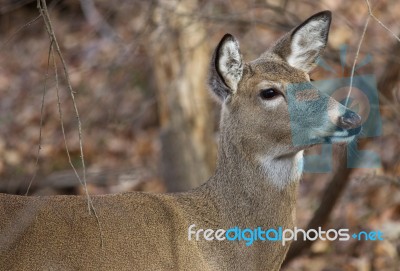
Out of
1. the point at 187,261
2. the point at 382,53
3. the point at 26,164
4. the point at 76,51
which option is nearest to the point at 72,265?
the point at 187,261

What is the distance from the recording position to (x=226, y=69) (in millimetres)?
5285

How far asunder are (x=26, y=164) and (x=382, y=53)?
5802mm

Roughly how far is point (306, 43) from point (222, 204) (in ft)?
4.18

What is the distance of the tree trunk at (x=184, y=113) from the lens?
9523 millimetres

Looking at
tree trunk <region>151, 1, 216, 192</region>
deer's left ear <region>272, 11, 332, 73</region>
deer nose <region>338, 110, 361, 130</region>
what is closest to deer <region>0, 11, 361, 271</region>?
deer nose <region>338, 110, 361, 130</region>

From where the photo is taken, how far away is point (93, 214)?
4.78 m

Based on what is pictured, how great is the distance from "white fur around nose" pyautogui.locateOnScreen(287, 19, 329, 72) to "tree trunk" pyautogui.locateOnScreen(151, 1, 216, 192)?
3779mm

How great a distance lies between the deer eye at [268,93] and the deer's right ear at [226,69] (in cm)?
21

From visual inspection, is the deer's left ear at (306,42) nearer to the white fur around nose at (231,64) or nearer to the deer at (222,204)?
the deer at (222,204)

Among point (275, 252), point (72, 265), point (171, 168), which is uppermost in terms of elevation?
point (72, 265)

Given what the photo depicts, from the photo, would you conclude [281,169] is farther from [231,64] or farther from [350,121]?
[231,64]

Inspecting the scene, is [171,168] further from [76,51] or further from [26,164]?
[76,51]

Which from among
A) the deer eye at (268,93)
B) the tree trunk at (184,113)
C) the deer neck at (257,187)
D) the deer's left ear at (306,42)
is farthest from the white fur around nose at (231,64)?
the tree trunk at (184,113)

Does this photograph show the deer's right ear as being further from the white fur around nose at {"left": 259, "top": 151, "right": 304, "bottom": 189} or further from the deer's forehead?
the white fur around nose at {"left": 259, "top": 151, "right": 304, "bottom": 189}
